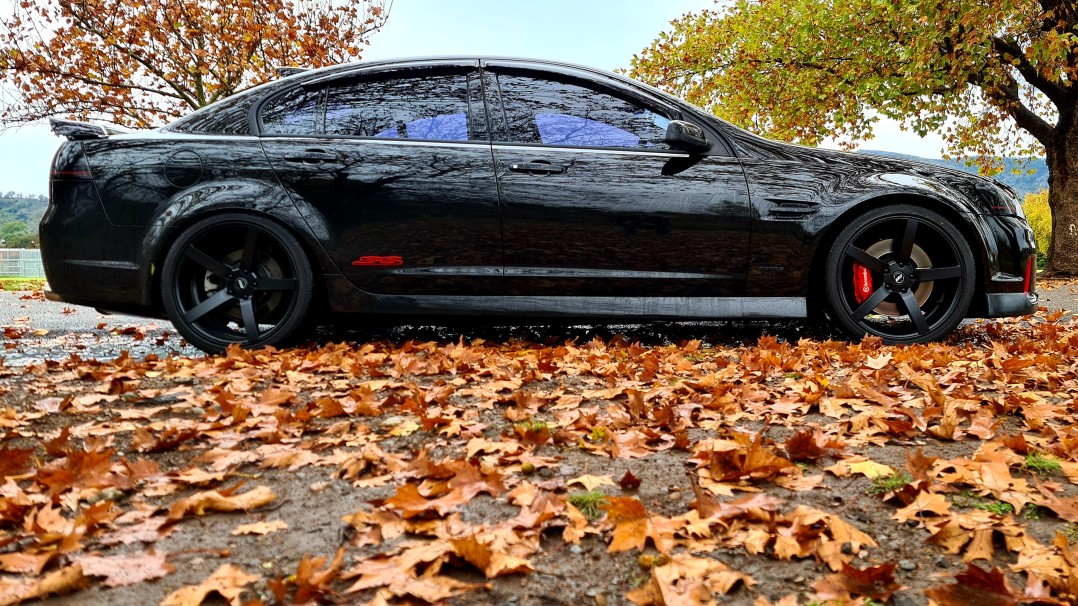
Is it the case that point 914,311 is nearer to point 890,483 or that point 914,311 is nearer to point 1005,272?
point 1005,272

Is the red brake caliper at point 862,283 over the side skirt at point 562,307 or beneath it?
over

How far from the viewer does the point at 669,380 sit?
3947 millimetres

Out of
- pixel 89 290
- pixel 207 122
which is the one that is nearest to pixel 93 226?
pixel 89 290

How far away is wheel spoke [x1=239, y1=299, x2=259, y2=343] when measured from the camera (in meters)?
4.77

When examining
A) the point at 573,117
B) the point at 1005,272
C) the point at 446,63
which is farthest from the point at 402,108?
the point at 1005,272

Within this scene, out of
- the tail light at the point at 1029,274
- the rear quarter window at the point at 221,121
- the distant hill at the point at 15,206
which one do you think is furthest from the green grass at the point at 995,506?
the distant hill at the point at 15,206

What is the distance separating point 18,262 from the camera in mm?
41094

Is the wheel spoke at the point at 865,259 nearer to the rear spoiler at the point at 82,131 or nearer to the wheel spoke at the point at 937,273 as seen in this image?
the wheel spoke at the point at 937,273

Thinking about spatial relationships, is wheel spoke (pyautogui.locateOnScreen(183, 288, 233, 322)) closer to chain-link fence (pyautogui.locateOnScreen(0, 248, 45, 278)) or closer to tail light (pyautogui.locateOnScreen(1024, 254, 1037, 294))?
tail light (pyautogui.locateOnScreen(1024, 254, 1037, 294))

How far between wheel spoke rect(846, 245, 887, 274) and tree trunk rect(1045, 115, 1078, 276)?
12836 millimetres

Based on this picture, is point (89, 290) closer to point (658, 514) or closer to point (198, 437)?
point (198, 437)

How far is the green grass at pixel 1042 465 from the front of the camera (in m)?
2.61

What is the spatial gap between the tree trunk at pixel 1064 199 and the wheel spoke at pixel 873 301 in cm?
1284

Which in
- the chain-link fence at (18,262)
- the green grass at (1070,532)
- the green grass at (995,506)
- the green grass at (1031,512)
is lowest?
the chain-link fence at (18,262)
